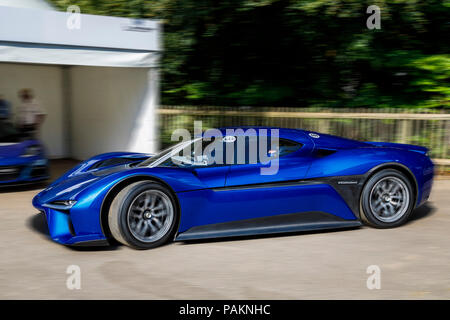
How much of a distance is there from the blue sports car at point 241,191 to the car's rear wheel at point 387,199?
0.04ft

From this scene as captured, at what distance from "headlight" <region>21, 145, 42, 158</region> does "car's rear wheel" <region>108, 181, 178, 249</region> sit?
12.7 feet

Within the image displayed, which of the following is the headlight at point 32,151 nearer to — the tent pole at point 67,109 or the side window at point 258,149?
the tent pole at point 67,109

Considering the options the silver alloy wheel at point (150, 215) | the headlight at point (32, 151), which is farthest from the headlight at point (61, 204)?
the headlight at point (32, 151)

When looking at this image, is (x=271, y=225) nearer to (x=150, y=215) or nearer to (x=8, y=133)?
(x=150, y=215)

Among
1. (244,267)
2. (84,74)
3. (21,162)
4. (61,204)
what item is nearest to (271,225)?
(244,267)

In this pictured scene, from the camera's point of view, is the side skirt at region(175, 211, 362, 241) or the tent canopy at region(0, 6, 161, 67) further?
the tent canopy at region(0, 6, 161, 67)

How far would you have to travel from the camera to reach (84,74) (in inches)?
451

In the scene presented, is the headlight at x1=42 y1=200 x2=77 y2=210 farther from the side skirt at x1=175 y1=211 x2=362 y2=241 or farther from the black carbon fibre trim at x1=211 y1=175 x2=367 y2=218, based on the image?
the black carbon fibre trim at x1=211 y1=175 x2=367 y2=218

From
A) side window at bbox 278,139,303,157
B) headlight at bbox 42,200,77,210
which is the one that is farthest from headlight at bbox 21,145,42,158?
side window at bbox 278,139,303,157

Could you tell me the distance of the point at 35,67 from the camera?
11.6 metres

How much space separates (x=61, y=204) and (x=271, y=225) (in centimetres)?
208

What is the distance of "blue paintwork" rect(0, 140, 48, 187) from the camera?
319 inches

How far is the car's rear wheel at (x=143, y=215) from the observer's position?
16.4 ft
